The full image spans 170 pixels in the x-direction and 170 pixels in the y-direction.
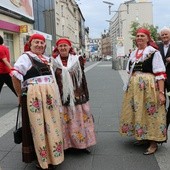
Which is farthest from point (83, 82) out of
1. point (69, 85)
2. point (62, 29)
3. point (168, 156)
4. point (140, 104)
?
point (62, 29)

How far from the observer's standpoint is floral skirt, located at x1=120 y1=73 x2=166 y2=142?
467 centimetres

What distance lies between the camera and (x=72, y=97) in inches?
179

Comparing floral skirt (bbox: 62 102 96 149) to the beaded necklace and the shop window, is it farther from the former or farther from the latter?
the shop window

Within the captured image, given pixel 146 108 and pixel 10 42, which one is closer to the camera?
pixel 146 108

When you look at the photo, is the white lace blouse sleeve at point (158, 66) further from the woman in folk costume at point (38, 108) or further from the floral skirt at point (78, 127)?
the woman in folk costume at point (38, 108)

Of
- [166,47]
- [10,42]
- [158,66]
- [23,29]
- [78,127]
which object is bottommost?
[78,127]

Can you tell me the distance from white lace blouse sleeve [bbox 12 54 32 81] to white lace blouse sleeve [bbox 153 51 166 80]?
1657 mm

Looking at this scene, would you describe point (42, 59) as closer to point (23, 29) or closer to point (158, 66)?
point (158, 66)

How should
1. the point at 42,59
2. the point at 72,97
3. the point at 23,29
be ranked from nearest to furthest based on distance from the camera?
the point at 42,59 → the point at 72,97 → the point at 23,29

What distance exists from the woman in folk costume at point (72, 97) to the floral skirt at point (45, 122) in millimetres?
451

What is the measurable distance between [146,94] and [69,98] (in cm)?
104

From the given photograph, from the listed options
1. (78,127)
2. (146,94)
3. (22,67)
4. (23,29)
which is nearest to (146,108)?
(146,94)

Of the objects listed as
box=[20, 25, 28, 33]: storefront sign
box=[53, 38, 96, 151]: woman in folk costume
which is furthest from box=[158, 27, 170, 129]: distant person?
box=[20, 25, 28, 33]: storefront sign

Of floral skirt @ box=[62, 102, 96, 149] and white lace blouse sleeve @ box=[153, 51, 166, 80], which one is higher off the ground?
white lace blouse sleeve @ box=[153, 51, 166, 80]
